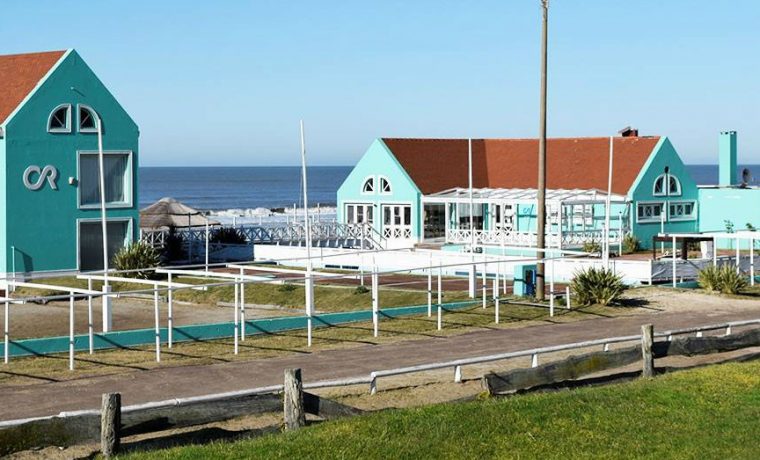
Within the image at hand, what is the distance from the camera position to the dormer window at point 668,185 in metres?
51.6

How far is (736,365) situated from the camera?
61.4 feet

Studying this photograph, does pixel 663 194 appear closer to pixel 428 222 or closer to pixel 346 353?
pixel 428 222

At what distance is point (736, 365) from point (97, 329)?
14498 millimetres

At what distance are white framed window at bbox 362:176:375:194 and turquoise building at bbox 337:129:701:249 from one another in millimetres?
44

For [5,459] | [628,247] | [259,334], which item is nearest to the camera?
[5,459]

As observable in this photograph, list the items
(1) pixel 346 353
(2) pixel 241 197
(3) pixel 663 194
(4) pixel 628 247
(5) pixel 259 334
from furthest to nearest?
1. (2) pixel 241 197
2. (3) pixel 663 194
3. (4) pixel 628 247
4. (5) pixel 259 334
5. (1) pixel 346 353

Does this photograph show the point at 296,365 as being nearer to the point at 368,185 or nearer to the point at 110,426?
the point at 110,426

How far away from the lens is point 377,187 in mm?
55125

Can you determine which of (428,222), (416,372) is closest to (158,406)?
(416,372)

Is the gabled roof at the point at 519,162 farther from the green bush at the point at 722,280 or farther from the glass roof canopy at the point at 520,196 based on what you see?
the green bush at the point at 722,280

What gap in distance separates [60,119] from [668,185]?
2525 cm

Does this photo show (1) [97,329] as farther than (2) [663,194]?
No

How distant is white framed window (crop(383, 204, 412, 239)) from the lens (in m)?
53.6

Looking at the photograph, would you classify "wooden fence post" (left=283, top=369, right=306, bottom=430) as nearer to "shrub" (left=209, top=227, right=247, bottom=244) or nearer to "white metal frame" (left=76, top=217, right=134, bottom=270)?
"white metal frame" (left=76, top=217, right=134, bottom=270)
